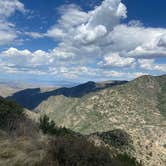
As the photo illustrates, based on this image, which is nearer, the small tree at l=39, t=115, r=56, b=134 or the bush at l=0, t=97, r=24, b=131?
the bush at l=0, t=97, r=24, b=131

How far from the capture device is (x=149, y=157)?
115 m

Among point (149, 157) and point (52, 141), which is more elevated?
point (52, 141)

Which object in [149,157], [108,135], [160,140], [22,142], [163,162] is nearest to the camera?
[22,142]

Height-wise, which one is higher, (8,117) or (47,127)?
(8,117)

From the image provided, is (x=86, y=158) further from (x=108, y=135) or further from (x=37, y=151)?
(x=108, y=135)

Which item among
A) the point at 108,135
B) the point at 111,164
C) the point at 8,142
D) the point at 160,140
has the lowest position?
the point at 160,140

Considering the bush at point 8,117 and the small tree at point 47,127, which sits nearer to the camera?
the bush at point 8,117

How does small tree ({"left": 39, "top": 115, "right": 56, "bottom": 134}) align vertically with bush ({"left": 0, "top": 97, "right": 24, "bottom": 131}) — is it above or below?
below

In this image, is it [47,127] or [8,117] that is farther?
[8,117]

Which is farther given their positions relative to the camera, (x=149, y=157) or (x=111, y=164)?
(x=149, y=157)

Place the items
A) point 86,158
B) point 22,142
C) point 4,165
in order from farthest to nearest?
point 22,142 < point 86,158 < point 4,165

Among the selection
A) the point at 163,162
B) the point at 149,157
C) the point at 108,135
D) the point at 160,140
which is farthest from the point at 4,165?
the point at 160,140

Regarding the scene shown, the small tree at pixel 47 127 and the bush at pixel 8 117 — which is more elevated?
the bush at pixel 8 117

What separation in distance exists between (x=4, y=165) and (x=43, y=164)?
5.03ft
